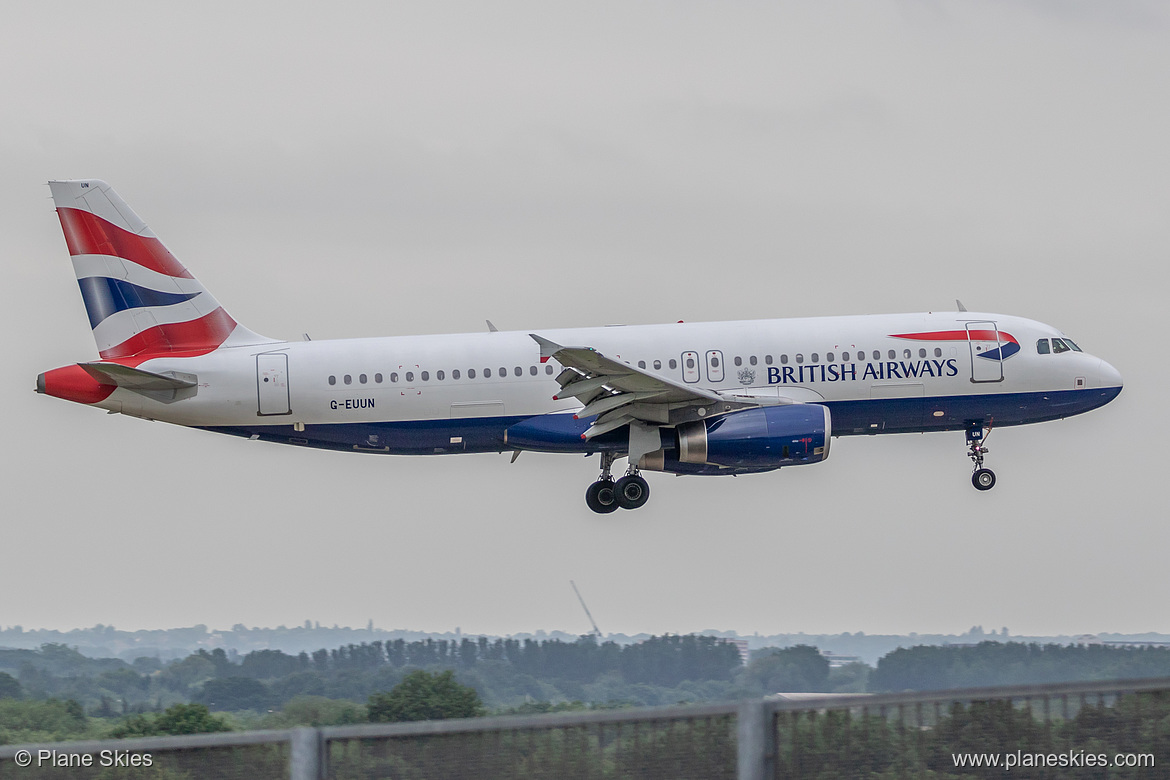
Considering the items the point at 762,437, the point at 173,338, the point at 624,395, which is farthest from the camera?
the point at 173,338

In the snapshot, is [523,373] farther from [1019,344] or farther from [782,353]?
[1019,344]

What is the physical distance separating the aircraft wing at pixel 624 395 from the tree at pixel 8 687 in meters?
14.8

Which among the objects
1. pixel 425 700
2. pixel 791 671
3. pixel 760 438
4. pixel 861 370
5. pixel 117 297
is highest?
pixel 117 297

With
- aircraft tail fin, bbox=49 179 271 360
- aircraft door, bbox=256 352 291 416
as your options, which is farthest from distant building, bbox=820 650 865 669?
aircraft tail fin, bbox=49 179 271 360

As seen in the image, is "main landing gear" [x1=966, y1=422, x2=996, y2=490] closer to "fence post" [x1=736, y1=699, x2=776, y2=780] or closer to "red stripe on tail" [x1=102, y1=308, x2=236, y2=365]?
"red stripe on tail" [x1=102, y1=308, x2=236, y2=365]

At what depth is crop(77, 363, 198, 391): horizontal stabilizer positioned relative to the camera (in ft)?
112

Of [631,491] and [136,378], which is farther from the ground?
[136,378]

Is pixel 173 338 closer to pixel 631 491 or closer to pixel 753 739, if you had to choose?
pixel 631 491

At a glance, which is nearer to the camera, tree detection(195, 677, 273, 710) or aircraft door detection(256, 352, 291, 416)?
tree detection(195, 677, 273, 710)

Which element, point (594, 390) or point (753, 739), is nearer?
point (753, 739)

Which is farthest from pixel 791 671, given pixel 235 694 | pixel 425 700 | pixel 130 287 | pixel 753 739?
pixel 753 739

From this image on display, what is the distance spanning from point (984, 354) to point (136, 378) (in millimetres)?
22473

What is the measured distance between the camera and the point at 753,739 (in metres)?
9.78

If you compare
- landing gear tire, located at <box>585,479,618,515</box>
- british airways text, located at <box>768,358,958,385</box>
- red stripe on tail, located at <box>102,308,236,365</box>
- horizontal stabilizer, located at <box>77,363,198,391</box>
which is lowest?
landing gear tire, located at <box>585,479,618,515</box>
